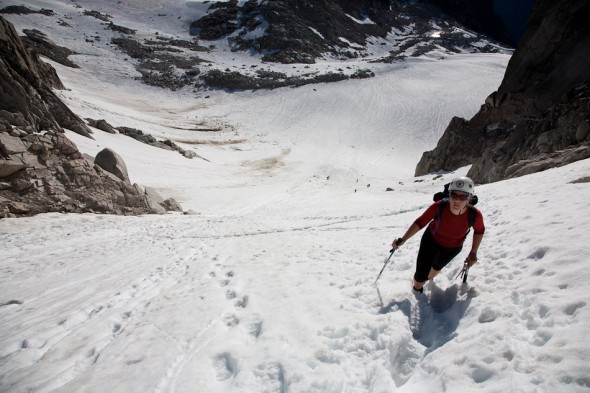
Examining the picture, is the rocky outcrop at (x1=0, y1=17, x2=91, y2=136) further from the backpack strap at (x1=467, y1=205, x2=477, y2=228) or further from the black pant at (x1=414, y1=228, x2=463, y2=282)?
the backpack strap at (x1=467, y1=205, x2=477, y2=228)

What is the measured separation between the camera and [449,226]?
5074mm

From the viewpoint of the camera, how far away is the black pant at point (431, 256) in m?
5.22

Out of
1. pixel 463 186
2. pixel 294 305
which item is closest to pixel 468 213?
pixel 463 186

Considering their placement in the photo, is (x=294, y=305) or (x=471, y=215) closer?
(x=471, y=215)

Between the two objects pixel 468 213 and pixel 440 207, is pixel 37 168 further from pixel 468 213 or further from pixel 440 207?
pixel 468 213

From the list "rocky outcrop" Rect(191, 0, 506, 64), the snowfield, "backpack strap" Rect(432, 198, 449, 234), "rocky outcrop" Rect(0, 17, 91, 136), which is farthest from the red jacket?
"rocky outcrop" Rect(191, 0, 506, 64)

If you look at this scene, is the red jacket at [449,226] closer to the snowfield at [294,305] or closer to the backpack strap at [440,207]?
the backpack strap at [440,207]

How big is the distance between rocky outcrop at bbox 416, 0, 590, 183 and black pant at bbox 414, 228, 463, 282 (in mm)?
12396

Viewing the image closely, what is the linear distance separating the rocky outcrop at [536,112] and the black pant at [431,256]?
40.7 feet

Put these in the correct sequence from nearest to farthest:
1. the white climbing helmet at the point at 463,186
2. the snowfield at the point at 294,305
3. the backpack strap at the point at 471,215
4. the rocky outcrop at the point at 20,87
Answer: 1. the snowfield at the point at 294,305
2. the white climbing helmet at the point at 463,186
3. the backpack strap at the point at 471,215
4. the rocky outcrop at the point at 20,87

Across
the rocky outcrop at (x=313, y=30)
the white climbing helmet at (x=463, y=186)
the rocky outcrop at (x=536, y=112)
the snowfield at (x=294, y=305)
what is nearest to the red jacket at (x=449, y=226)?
the white climbing helmet at (x=463, y=186)

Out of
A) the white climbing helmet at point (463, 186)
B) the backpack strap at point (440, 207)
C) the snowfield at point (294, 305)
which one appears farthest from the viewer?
the backpack strap at point (440, 207)

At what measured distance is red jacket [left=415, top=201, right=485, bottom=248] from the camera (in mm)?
4961

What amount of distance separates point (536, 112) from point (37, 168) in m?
35.0
